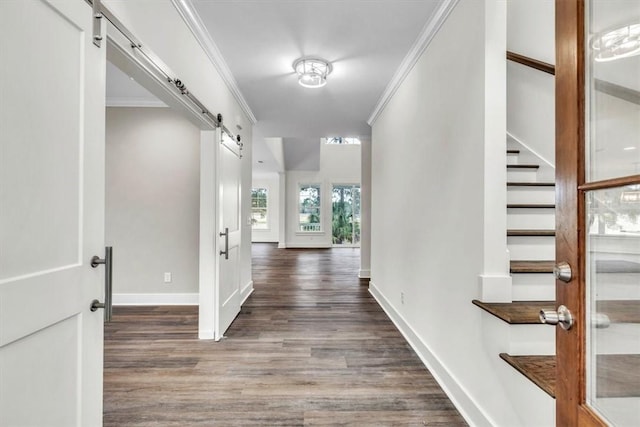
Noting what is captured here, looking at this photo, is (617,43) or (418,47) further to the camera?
(418,47)

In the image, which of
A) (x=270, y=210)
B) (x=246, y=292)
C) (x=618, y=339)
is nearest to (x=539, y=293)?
(x=618, y=339)

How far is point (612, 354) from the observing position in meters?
0.79

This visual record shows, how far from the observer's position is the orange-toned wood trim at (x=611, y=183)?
2.31 ft

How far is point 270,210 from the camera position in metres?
11.6

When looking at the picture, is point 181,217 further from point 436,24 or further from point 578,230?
point 578,230

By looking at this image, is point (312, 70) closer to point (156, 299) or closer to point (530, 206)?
point (530, 206)

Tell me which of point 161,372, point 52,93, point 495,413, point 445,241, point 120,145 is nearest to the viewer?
point 52,93

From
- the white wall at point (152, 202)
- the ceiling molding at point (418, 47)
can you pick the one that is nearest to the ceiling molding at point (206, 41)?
the white wall at point (152, 202)

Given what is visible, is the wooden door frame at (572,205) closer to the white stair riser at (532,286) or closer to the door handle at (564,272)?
the door handle at (564,272)

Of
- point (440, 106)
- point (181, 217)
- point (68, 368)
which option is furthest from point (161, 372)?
point (440, 106)

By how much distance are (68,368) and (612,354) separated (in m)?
1.71

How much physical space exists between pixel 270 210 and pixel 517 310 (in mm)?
10573

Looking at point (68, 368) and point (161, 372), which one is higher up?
point (68, 368)

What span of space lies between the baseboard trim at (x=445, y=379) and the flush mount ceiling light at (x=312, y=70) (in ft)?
8.10
